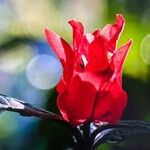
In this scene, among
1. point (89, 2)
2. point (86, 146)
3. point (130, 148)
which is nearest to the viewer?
point (86, 146)

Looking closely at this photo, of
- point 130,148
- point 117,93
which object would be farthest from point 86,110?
point 130,148

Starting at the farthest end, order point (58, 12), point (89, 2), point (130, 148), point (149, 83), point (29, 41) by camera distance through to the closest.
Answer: point (89, 2), point (58, 12), point (29, 41), point (149, 83), point (130, 148)

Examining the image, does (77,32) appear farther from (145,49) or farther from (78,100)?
(145,49)

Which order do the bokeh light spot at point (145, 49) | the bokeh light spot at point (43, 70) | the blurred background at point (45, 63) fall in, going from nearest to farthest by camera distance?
1. the blurred background at point (45, 63)
2. the bokeh light spot at point (145, 49)
3. the bokeh light spot at point (43, 70)

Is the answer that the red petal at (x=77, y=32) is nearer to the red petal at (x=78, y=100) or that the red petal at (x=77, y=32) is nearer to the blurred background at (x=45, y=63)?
the red petal at (x=78, y=100)

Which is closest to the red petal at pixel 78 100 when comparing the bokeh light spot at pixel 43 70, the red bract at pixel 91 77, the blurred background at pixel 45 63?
the red bract at pixel 91 77

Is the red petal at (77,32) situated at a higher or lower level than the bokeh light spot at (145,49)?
higher

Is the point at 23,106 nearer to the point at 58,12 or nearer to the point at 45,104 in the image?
the point at 45,104
